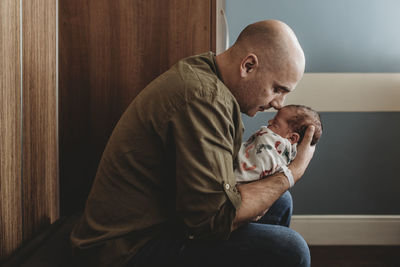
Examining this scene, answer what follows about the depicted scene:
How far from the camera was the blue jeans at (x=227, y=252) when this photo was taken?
813 millimetres

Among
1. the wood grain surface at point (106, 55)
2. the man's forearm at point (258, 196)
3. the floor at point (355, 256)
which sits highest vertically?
the wood grain surface at point (106, 55)

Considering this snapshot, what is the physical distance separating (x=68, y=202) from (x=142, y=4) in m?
0.83

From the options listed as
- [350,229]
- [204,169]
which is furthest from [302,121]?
[350,229]

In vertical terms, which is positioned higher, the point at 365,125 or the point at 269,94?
the point at 269,94

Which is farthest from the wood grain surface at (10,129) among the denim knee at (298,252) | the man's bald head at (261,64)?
the denim knee at (298,252)

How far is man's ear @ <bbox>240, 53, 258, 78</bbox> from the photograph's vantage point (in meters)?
0.97

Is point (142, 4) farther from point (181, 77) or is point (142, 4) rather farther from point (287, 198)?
point (287, 198)

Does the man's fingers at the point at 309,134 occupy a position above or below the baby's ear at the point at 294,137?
above

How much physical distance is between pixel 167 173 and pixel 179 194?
3.3 inches

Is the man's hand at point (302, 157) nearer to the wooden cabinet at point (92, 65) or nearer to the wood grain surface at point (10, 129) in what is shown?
the wooden cabinet at point (92, 65)

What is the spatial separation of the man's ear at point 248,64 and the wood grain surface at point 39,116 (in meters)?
0.67

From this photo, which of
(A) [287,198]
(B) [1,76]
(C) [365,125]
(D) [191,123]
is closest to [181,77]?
(D) [191,123]

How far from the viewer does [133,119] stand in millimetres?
847

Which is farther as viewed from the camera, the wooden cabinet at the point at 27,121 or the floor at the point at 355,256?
the floor at the point at 355,256
